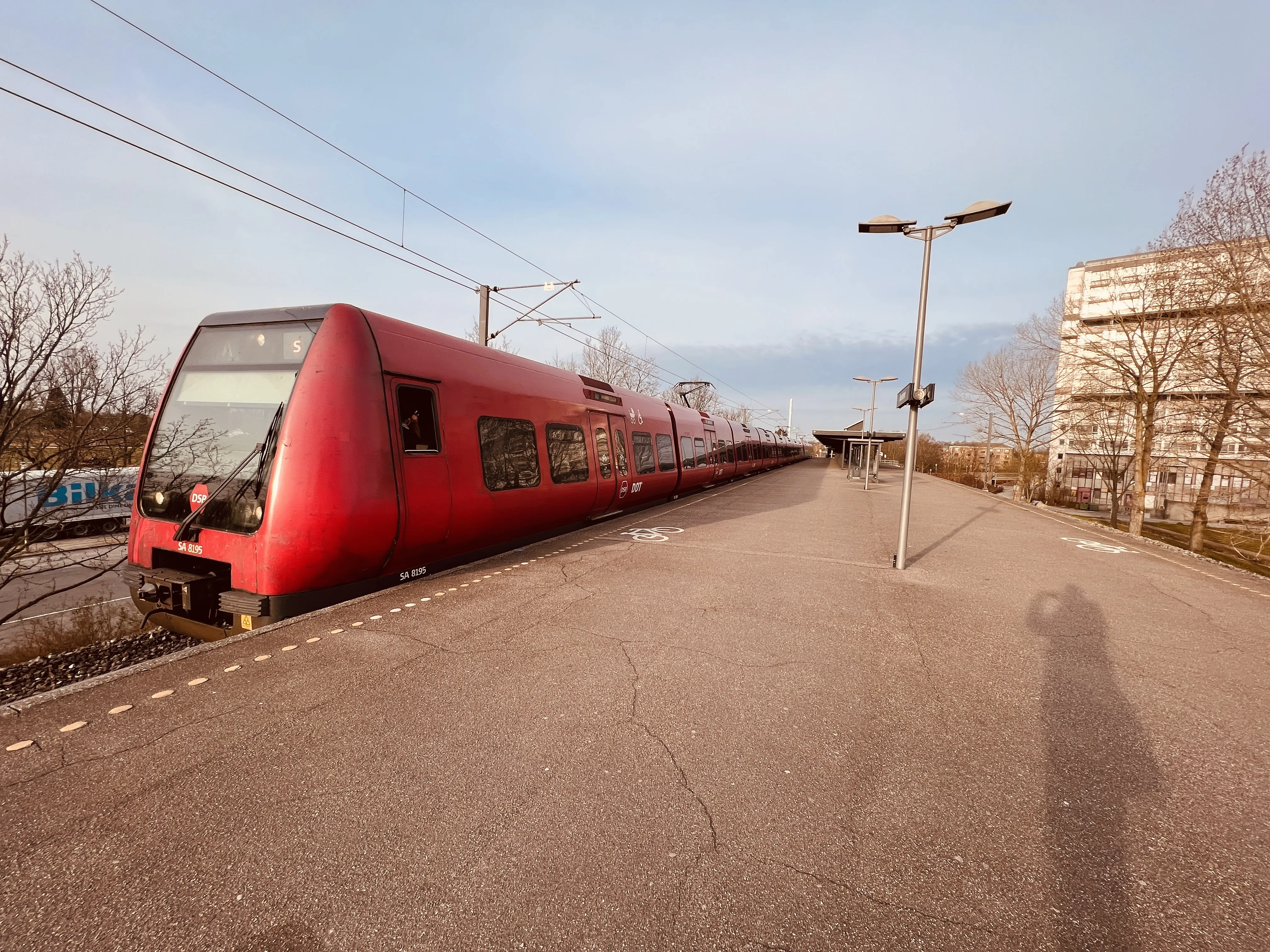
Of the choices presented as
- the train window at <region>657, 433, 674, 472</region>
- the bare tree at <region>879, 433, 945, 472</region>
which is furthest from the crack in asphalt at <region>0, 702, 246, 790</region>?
the bare tree at <region>879, 433, 945, 472</region>

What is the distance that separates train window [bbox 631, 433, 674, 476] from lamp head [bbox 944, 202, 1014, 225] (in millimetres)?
7192

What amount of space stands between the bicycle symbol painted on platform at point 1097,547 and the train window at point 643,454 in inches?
365

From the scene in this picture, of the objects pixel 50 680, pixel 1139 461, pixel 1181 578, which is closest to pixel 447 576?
pixel 50 680

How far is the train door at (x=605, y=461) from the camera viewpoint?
9805mm

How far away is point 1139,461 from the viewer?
15703 mm

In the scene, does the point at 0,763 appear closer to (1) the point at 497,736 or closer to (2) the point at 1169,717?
(1) the point at 497,736

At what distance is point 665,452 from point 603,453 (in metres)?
4.41

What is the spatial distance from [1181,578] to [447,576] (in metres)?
11.2

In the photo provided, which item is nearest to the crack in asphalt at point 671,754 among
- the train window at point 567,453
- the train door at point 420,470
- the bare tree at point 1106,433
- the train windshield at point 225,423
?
the train door at point 420,470

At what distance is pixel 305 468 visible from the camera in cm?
437

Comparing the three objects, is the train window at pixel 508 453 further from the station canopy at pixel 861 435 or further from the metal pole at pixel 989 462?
the metal pole at pixel 989 462

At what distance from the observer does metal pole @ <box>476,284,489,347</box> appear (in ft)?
43.0

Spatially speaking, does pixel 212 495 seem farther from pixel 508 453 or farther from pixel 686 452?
pixel 686 452

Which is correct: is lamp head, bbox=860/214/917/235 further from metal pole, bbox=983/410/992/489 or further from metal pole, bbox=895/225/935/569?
metal pole, bbox=983/410/992/489
